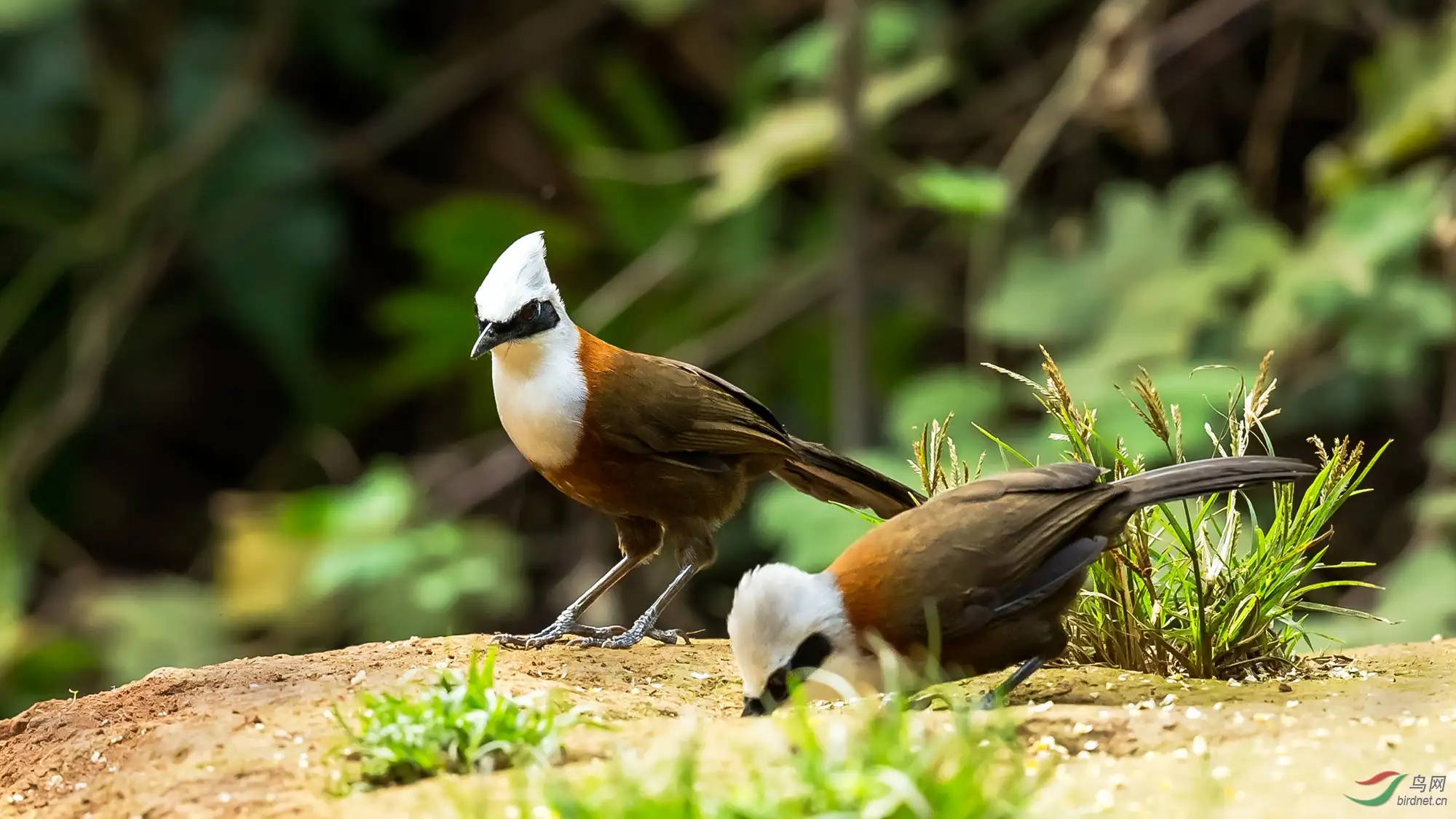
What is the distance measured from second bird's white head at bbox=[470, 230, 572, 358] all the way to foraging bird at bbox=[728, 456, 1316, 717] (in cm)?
105

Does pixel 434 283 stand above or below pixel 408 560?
above

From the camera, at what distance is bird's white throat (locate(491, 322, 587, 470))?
13.6 feet

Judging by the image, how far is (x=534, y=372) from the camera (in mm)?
4188

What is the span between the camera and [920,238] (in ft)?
29.9

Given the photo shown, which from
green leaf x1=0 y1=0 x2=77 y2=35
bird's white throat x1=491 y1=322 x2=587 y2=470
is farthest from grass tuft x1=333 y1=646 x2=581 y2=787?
green leaf x1=0 y1=0 x2=77 y2=35

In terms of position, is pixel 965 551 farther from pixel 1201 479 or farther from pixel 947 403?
pixel 947 403

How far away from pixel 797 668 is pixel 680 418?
3.53 ft

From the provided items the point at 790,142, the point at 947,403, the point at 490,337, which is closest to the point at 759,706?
the point at 490,337

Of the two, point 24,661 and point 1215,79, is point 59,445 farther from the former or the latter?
point 1215,79

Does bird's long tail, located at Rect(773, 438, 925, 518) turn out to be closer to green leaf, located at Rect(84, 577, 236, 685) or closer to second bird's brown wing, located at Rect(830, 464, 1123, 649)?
second bird's brown wing, located at Rect(830, 464, 1123, 649)

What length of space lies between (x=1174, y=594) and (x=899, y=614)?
96cm

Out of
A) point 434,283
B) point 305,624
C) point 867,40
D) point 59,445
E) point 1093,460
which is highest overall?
point 867,40

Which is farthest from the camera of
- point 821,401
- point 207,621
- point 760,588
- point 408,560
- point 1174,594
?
point 821,401

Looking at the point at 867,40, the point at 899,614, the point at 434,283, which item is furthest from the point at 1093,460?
the point at 434,283
